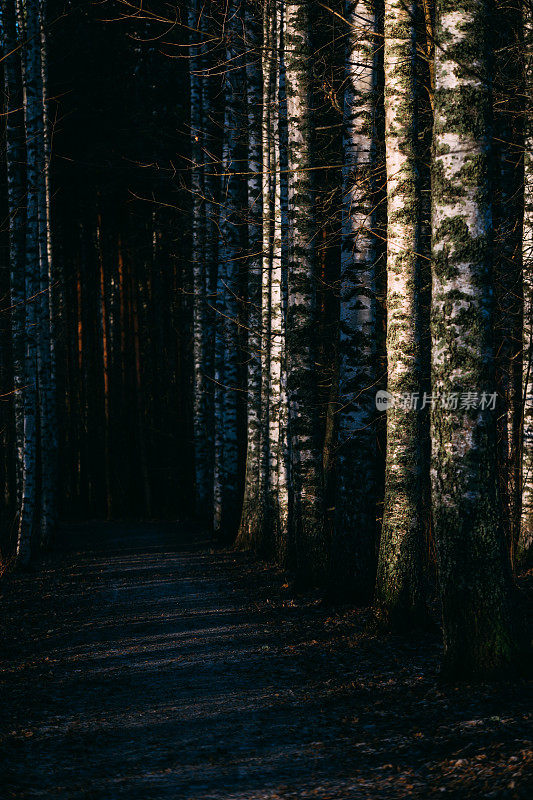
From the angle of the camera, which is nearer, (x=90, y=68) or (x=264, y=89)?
(x=264, y=89)

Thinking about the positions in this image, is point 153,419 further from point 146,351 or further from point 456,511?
point 456,511

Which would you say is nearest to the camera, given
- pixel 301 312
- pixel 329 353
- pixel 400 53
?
pixel 400 53

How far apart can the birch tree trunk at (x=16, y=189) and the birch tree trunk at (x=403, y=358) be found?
6.93 m

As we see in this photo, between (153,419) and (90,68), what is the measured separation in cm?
1222

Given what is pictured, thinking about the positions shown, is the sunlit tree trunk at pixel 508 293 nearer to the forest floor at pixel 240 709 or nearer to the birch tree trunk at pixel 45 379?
the forest floor at pixel 240 709

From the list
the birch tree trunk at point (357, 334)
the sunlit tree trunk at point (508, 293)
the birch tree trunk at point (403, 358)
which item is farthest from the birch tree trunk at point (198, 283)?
the birch tree trunk at point (403, 358)

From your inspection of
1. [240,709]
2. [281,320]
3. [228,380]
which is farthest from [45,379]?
[240,709]

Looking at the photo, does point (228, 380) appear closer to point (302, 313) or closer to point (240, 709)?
point (302, 313)

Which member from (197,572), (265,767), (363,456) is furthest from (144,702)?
(197,572)

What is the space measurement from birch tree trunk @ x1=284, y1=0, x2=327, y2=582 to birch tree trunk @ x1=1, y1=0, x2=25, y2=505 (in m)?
4.69

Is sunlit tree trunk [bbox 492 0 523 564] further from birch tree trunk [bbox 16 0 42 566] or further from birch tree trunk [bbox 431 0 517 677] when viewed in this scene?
birch tree trunk [bbox 16 0 42 566]

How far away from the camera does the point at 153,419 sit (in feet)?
95.5

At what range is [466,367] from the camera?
5762 mm

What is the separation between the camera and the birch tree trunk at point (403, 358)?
770cm
